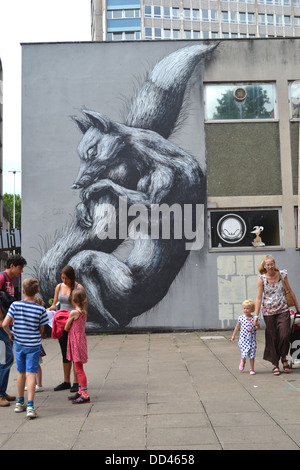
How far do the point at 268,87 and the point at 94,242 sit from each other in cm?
687

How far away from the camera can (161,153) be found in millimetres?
16484

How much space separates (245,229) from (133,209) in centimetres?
324

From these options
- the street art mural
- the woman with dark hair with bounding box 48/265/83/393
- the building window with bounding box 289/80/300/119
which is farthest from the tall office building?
the woman with dark hair with bounding box 48/265/83/393

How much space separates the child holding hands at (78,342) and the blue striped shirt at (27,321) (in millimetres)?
640

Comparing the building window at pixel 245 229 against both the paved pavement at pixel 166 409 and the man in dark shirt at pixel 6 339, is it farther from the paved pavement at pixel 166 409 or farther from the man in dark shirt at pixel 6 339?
the man in dark shirt at pixel 6 339

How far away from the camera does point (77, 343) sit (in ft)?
23.9

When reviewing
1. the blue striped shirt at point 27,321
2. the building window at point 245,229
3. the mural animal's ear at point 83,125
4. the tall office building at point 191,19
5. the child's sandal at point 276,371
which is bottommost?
the child's sandal at point 276,371

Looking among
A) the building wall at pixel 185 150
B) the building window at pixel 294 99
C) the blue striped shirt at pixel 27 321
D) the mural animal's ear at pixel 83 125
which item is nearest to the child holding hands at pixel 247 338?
the blue striped shirt at pixel 27 321

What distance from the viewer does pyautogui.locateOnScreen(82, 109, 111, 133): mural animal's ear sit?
653 inches

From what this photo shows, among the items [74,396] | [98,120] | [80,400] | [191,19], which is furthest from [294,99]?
[191,19]

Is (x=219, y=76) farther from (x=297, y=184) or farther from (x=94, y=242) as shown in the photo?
(x=94, y=242)

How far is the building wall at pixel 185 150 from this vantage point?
16.0 m

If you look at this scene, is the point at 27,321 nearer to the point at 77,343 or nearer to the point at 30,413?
the point at 77,343

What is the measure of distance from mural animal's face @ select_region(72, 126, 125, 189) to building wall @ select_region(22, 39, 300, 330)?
0.26 metres
